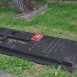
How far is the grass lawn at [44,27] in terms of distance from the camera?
4051 millimetres

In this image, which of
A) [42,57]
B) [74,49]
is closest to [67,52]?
[74,49]

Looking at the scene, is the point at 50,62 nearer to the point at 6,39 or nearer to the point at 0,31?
the point at 6,39

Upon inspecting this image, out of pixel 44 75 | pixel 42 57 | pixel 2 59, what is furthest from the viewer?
pixel 2 59

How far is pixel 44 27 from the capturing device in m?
6.00

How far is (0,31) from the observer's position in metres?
5.51

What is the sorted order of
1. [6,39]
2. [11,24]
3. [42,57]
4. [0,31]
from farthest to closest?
[11,24] < [0,31] < [6,39] < [42,57]

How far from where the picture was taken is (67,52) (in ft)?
14.3

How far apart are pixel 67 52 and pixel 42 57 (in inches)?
18.6

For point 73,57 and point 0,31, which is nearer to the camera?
point 73,57

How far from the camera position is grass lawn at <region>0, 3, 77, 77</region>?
4051 mm

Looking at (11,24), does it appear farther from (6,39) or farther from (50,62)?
(50,62)

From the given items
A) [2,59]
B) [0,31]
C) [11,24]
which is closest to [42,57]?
[2,59]

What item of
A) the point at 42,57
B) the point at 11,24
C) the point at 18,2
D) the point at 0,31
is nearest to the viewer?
the point at 42,57

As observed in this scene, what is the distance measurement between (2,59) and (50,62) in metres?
0.97
